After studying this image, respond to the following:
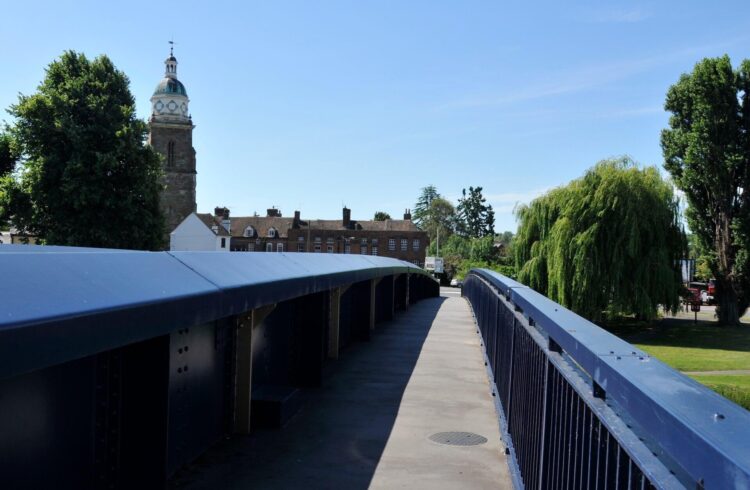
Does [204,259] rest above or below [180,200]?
below

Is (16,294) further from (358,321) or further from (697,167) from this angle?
(697,167)

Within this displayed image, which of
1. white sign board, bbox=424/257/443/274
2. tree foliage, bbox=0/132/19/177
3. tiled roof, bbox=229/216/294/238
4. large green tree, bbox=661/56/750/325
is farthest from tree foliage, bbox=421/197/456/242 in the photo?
tree foliage, bbox=0/132/19/177

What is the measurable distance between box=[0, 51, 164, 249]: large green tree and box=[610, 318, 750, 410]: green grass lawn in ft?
87.3

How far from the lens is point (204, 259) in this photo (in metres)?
5.11

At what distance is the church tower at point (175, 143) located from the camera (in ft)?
273

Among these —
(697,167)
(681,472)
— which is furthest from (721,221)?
(681,472)

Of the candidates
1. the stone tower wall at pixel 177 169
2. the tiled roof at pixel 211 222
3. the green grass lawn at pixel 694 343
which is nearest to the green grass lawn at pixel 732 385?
the green grass lawn at pixel 694 343

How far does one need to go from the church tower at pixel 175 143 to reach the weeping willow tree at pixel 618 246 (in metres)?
61.8

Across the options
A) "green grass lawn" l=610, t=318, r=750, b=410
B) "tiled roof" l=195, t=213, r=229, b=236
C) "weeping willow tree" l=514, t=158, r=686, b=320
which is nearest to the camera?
"green grass lawn" l=610, t=318, r=750, b=410

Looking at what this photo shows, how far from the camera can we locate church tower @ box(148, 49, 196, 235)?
3270 inches

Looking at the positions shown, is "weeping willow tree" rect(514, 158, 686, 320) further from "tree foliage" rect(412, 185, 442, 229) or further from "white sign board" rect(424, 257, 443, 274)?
"tree foliage" rect(412, 185, 442, 229)

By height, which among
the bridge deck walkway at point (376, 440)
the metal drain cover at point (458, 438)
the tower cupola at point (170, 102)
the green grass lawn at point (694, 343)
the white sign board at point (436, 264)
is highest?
the tower cupola at point (170, 102)

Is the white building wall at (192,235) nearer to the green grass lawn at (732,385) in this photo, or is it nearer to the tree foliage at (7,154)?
the tree foliage at (7,154)

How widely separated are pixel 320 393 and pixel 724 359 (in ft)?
74.4
